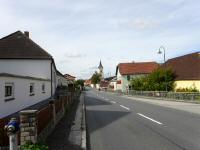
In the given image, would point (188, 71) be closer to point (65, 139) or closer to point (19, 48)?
point (19, 48)

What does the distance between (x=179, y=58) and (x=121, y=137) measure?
51.2 meters

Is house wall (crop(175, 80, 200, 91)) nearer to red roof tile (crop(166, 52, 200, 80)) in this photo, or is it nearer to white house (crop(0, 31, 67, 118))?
red roof tile (crop(166, 52, 200, 80))

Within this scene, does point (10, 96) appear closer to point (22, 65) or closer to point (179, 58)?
point (22, 65)

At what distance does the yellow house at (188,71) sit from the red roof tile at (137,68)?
43440mm

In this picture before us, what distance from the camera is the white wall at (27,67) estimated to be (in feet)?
123

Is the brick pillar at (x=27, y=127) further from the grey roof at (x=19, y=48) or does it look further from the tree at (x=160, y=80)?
the tree at (x=160, y=80)

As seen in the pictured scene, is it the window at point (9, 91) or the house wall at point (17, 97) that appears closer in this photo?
the house wall at point (17, 97)

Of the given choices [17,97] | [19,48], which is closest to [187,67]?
[19,48]

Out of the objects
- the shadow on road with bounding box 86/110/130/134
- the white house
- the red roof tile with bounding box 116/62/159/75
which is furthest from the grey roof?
the red roof tile with bounding box 116/62/159/75

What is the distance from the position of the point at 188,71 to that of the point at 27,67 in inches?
1047

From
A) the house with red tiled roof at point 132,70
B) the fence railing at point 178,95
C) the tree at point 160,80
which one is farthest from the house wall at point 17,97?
the house with red tiled roof at point 132,70

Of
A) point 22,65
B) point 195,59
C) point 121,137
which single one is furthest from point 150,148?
point 195,59

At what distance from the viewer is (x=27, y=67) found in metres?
38.7

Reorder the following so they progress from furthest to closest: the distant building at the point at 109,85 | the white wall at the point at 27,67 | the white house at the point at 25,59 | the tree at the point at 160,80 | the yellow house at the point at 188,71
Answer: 1. the distant building at the point at 109,85
2. the tree at the point at 160,80
3. the yellow house at the point at 188,71
4. the white wall at the point at 27,67
5. the white house at the point at 25,59
